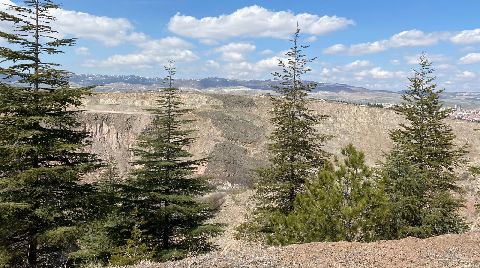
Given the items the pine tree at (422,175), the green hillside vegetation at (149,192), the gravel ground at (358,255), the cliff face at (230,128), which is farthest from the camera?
the cliff face at (230,128)

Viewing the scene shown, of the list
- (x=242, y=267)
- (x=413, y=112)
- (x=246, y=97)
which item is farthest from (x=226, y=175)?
(x=242, y=267)

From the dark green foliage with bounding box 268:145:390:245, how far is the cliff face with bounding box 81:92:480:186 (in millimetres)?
43031

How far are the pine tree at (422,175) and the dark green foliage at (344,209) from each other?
2.89m

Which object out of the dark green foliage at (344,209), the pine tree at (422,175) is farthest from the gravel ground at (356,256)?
the pine tree at (422,175)

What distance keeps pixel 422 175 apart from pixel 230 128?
183 ft

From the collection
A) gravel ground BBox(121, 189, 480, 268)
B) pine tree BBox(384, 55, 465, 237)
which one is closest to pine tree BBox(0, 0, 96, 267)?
gravel ground BBox(121, 189, 480, 268)

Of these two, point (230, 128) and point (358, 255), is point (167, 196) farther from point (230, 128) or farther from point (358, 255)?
point (230, 128)

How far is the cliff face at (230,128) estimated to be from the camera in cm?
6888

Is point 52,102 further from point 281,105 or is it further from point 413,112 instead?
point 413,112

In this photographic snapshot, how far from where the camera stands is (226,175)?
64312 mm

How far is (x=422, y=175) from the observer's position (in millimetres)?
22047

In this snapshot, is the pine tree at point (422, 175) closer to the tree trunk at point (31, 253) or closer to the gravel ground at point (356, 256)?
the gravel ground at point (356, 256)

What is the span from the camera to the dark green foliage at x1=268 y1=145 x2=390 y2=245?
676 inches

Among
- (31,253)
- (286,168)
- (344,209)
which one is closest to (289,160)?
(286,168)
